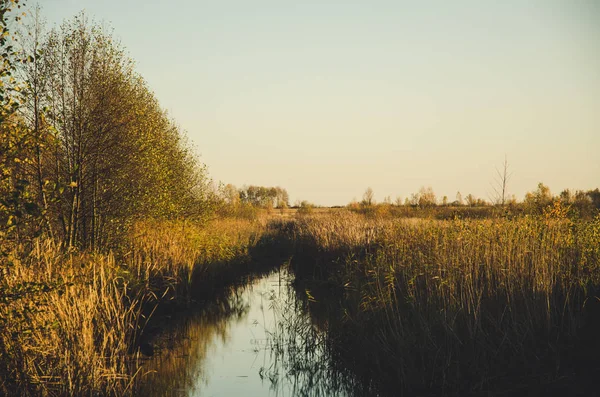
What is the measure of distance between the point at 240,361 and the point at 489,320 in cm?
543

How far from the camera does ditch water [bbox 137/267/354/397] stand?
28.7 feet

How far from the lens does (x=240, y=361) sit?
34.9 ft

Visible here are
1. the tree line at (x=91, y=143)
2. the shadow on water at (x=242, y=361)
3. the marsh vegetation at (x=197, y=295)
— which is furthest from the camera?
the tree line at (x=91, y=143)

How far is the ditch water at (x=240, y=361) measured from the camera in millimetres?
8750

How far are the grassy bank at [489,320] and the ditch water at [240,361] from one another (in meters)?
0.58

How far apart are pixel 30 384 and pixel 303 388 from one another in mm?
4382

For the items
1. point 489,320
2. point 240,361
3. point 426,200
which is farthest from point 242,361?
point 426,200

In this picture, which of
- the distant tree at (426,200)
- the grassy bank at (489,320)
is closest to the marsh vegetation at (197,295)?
the grassy bank at (489,320)

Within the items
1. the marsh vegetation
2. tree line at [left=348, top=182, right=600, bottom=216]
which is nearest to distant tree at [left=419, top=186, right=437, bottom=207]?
tree line at [left=348, top=182, right=600, bottom=216]

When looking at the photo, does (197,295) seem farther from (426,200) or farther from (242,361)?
(426,200)

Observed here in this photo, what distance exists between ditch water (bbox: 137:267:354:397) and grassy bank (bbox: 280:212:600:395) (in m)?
0.58

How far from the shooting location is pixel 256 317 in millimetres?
14570

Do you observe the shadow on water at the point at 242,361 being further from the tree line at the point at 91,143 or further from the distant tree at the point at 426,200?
the distant tree at the point at 426,200

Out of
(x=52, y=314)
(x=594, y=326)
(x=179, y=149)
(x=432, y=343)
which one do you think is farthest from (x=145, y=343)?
(x=179, y=149)
